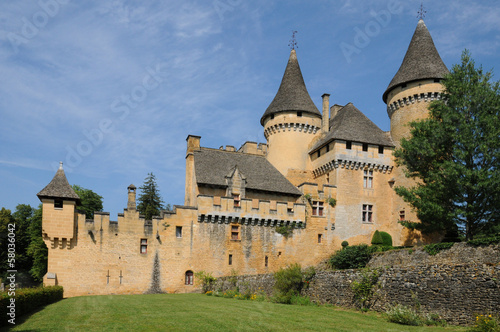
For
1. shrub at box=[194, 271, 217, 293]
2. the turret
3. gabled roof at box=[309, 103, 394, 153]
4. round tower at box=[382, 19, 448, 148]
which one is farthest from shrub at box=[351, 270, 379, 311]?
round tower at box=[382, 19, 448, 148]

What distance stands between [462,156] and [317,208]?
1283 cm

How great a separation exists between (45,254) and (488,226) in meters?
40.7

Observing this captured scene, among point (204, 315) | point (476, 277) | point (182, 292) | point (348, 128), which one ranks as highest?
point (348, 128)

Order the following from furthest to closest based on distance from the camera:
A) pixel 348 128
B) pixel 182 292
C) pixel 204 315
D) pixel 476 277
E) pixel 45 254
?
1. pixel 45 254
2. pixel 348 128
3. pixel 182 292
4. pixel 204 315
5. pixel 476 277

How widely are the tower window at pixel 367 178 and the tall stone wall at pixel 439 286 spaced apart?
580 inches

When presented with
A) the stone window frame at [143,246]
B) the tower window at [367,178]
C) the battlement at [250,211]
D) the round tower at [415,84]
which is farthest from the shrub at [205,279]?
the round tower at [415,84]

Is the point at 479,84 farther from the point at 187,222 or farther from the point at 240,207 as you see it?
the point at 187,222

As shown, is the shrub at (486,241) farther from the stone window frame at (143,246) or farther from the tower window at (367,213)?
the stone window frame at (143,246)

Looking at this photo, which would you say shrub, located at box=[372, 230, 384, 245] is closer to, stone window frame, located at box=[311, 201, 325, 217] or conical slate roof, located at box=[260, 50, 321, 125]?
stone window frame, located at box=[311, 201, 325, 217]

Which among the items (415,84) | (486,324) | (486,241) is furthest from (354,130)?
(486,324)

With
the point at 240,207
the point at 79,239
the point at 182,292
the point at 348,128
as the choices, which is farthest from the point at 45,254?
the point at 348,128

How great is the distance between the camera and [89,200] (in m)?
51.7

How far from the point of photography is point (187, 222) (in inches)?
1350

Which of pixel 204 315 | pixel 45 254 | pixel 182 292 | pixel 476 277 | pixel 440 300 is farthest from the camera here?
pixel 45 254
